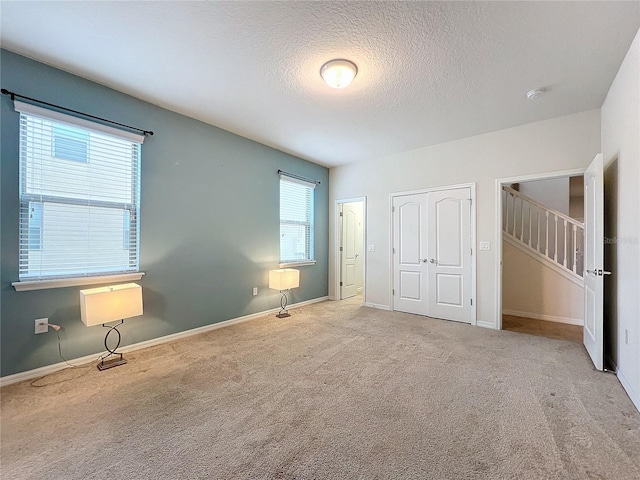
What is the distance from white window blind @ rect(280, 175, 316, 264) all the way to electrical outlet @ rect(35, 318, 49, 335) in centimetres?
287

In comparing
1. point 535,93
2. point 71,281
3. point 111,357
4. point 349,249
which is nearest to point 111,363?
point 111,357

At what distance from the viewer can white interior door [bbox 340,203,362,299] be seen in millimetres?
5656

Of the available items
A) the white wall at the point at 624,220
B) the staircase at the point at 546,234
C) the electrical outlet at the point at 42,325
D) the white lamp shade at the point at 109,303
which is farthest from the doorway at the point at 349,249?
the electrical outlet at the point at 42,325

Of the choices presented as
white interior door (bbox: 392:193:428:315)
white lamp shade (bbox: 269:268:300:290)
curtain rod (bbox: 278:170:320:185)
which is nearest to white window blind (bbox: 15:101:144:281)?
white lamp shade (bbox: 269:268:300:290)

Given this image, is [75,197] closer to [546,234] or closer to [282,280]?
[282,280]

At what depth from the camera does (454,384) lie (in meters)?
2.29

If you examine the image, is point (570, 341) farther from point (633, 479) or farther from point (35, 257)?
point (35, 257)

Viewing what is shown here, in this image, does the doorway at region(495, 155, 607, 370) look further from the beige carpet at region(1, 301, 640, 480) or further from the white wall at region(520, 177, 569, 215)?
the white wall at region(520, 177, 569, 215)

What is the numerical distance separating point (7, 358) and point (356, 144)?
4498 mm

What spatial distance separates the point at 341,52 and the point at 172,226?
2596 mm

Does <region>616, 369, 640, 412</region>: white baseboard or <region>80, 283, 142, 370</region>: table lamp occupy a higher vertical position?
<region>80, 283, 142, 370</region>: table lamp

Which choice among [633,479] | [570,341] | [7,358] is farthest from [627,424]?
[7,358]

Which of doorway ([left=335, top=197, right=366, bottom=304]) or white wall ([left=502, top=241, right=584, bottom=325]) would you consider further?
doorway ([left=335, top=197, right=366, bottom=304])

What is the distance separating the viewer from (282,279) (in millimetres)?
4184
